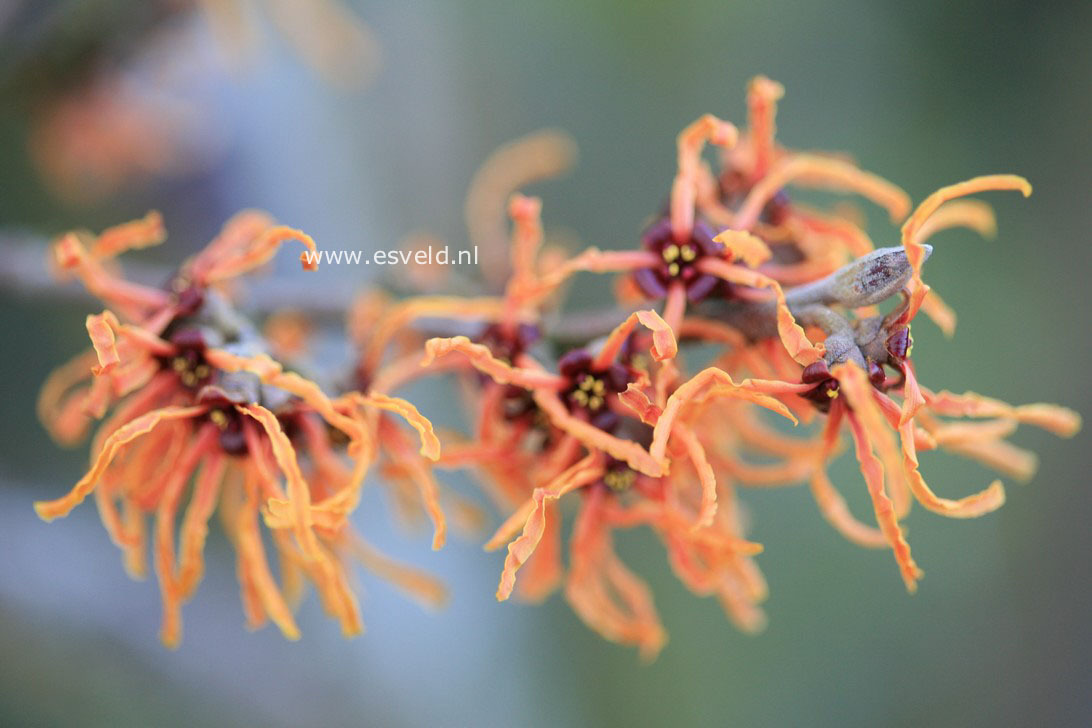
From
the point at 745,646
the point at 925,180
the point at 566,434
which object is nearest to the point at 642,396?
the point at 566,434

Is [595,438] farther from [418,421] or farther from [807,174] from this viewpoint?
[807,174]

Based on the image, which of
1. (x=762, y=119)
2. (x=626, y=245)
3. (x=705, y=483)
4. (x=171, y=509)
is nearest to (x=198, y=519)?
(x=171, y=509)

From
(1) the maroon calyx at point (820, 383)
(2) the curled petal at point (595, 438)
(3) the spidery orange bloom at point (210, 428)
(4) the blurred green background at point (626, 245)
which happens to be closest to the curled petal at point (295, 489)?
(3) the spidery orange bloom at point (210, 428)

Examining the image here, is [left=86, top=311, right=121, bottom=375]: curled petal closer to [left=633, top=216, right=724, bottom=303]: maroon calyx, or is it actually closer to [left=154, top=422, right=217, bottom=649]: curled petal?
[left=154, top=422, right=217, bottom=649]: curled petal

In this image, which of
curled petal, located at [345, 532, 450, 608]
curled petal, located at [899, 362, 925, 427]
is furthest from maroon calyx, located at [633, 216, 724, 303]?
curled petal, located at [345, 532, 450, 608]

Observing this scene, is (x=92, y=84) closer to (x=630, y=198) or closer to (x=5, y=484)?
(x=5, y=484)
